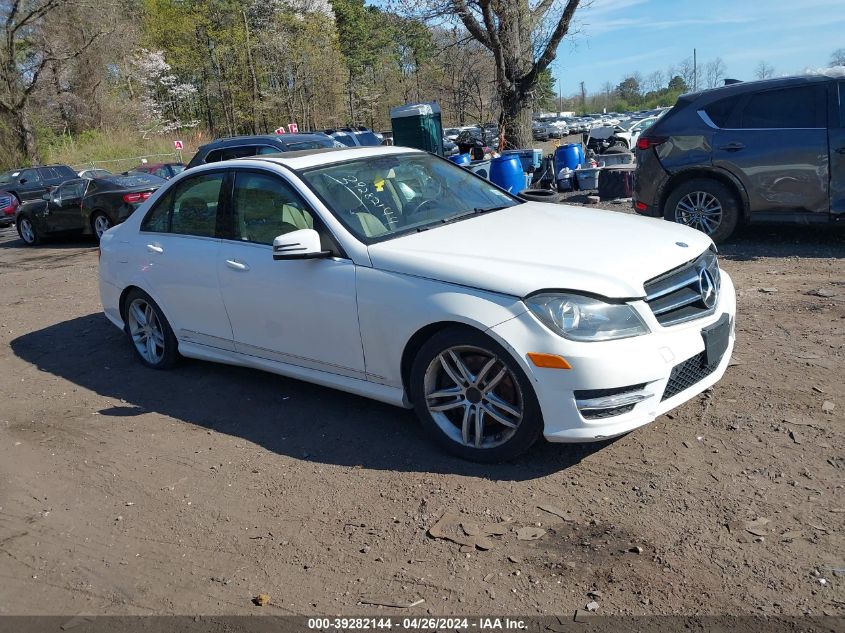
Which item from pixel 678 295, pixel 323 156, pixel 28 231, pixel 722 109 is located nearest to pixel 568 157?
pixel 722 109

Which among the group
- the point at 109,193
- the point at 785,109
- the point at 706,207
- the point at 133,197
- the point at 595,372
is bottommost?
the point at 595,372

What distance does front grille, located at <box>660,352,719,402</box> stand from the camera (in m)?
3.81

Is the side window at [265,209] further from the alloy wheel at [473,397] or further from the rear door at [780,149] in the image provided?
the rear door at [780,149]

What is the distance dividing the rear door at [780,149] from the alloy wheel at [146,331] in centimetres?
606

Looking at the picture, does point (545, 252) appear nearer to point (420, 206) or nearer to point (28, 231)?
point (420, 206)

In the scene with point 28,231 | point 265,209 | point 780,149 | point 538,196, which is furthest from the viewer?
point 28,231

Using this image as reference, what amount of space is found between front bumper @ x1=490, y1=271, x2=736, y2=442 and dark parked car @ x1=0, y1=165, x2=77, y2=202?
24399 millimetres

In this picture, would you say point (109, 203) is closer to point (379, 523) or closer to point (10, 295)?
point (10, 295)

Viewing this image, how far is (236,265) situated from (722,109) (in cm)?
603

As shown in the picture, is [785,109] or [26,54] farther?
[26,54]

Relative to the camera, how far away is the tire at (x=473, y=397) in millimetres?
3811

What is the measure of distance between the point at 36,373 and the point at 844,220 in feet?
26.0

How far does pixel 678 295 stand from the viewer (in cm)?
400

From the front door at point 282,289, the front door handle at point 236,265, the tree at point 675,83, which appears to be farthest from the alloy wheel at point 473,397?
the tree at point 675,83
